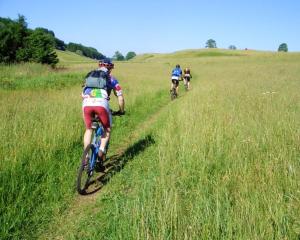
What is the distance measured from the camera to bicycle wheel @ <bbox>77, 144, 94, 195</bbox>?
4.99 m

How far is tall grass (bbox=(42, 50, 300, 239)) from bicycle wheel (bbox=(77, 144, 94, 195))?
0.37 meters

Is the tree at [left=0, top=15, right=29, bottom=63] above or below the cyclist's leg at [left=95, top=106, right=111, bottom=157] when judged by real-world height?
above

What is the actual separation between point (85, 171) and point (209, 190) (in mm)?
2226

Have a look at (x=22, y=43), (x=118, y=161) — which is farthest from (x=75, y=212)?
(x=22, y=43)

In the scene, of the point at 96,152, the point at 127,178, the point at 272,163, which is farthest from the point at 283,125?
the point at 96,152

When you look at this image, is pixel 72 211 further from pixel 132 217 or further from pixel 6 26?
pixel 6 26

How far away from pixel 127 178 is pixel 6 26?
32.7 m

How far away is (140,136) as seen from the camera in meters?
8.76

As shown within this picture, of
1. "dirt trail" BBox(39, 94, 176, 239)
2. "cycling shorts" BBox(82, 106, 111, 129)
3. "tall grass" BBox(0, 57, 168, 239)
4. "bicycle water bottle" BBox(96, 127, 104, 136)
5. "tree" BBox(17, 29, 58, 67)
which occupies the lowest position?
"dirt trail" BBox(39, 94, 176, 239)

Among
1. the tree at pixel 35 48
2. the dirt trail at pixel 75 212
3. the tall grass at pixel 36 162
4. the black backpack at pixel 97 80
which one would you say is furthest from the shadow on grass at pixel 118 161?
the tree at pixel 35 48

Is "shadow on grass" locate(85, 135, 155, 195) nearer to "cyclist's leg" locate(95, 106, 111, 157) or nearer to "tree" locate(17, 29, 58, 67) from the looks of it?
"cyclist's leg" locate(95, 106, 111, 157)

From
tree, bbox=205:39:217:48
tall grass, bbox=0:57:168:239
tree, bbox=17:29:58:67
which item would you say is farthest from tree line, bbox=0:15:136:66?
tree, bbox=205:39:217:48

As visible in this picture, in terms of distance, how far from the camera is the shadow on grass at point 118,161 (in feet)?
18.4

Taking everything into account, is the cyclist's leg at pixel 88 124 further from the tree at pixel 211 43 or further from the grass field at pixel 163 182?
the tree at pixel 211 43
